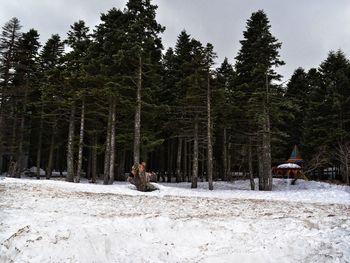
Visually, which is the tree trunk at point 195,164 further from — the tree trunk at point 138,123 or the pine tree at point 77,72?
the pine tree at point 77,72

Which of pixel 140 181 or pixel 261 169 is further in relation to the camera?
pixel 261 169

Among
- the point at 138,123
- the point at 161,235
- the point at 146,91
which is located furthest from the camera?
the point at 146,91

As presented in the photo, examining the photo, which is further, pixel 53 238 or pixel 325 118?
pixel 325 118

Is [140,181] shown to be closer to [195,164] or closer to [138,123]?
[138,123]

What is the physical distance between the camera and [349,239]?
8.31 metres

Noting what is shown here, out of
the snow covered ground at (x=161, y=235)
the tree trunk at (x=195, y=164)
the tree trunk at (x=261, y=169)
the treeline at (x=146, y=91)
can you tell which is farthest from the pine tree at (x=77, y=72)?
the tree trunk at (x=261, y=169)

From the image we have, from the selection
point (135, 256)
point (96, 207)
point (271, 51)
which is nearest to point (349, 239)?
point (135, 256)

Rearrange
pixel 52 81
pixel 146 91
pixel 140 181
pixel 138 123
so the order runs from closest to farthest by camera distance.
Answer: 1. pixel 140 181
2. pixel 138 123
3. pixel 146 91
4. pixel 52 81

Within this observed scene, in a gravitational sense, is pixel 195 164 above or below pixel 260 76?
below

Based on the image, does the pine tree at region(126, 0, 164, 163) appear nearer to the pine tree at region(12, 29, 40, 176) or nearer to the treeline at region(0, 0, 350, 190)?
the treeline at region(0, 0, 350, 190)

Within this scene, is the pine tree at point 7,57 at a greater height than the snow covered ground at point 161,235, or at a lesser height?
greater

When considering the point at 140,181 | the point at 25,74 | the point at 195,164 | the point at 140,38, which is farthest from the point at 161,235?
the point at 25,74

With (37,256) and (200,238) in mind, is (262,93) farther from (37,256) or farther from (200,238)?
(37,256)

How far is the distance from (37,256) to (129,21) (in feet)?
71.1
